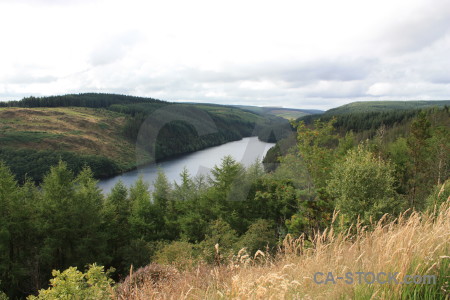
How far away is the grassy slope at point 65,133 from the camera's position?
9000cm

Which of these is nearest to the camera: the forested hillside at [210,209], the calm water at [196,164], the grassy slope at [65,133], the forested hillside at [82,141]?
the forested hillside at [210,209]

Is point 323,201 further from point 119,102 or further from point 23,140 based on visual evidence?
point 119,102

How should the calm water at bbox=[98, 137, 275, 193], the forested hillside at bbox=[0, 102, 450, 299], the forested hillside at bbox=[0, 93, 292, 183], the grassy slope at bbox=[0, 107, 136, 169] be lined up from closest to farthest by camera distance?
the forested hillside at bbox=[0, 102, 450, 299] → the calm water at bbox=[98, 137, 275, 193] → the forested hillside at bbox=[0, 93, 292, 183] → the grassy slope at bbox=[0, 107, 136, 169]

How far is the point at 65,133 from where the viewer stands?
10400cm

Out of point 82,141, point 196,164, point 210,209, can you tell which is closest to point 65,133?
point 82,141

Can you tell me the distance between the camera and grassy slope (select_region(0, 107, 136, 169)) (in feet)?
295

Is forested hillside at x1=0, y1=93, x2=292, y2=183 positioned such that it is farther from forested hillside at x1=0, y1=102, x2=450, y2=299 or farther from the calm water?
forested hillside at x1=0, y1=102, x2=450, y2=299

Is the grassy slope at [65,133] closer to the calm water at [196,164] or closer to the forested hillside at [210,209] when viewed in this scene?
the calm water at [196,164]

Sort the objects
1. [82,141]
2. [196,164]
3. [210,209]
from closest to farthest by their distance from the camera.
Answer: [210,209] < [196,164] < [82,141]

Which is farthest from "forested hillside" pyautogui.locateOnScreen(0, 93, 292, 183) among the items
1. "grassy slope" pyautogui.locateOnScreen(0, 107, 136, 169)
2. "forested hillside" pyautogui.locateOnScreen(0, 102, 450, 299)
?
"forested hillside" pyautogui.locateOnScreen(0, 102, 450, 299)

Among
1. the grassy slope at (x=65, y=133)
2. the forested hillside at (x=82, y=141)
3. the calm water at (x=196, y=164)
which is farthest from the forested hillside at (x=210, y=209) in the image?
the grassy slope at (x=65, y=133)

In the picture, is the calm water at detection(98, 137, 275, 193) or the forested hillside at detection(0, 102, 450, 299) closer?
the forested hillside at detection(0, 102, 450, 299)

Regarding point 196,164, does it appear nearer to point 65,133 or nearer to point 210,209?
point 210,209

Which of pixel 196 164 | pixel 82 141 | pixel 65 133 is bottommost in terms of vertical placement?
pixel 196 164
